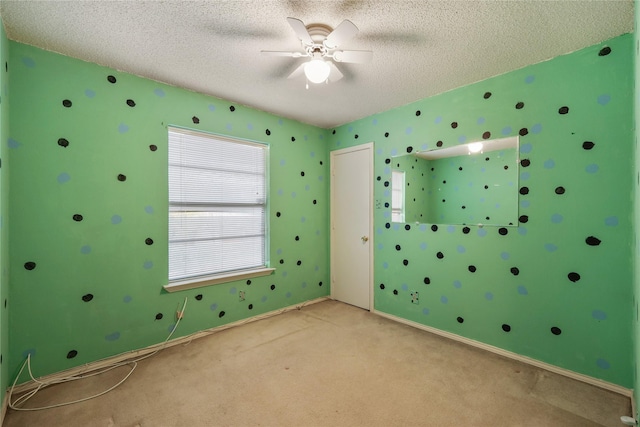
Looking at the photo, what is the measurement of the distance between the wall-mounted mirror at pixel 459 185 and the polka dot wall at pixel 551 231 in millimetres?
64

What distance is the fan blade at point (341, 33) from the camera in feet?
5.06

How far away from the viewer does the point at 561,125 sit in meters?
2.12

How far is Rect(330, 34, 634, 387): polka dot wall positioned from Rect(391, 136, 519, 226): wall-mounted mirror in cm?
6

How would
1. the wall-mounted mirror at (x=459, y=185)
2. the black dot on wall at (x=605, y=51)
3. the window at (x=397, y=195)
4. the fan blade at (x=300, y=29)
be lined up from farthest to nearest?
the window at (x=397, y=195) → the wall-mounted mirror at (x=459, y=185) → the black dot on wall at (x=605, y=51) → the fan blade at (x=300, y=29)

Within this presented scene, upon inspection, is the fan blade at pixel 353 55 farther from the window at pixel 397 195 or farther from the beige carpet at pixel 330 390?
the beige carpet at pixel 330 390

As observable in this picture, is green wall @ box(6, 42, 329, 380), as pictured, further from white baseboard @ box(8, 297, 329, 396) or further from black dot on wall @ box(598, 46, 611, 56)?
black dot on wall @ box(598, 46, 611, 56)

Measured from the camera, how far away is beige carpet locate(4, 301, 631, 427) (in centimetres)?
169

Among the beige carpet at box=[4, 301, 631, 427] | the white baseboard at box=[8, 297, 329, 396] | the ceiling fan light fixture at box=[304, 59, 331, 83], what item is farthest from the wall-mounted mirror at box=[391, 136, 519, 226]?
the white baseboard at box=[8, 297, 329, 396]

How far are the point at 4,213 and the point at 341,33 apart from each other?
240cm

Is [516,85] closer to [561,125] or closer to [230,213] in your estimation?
[561,125]

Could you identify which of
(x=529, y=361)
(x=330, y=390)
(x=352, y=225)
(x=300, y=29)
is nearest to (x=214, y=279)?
(x=330, y=390)

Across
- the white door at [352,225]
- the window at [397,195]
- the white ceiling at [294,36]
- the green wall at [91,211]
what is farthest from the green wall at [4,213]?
the window at [397,195]

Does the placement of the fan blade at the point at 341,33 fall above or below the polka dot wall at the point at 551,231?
above

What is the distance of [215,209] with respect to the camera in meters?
2.94
